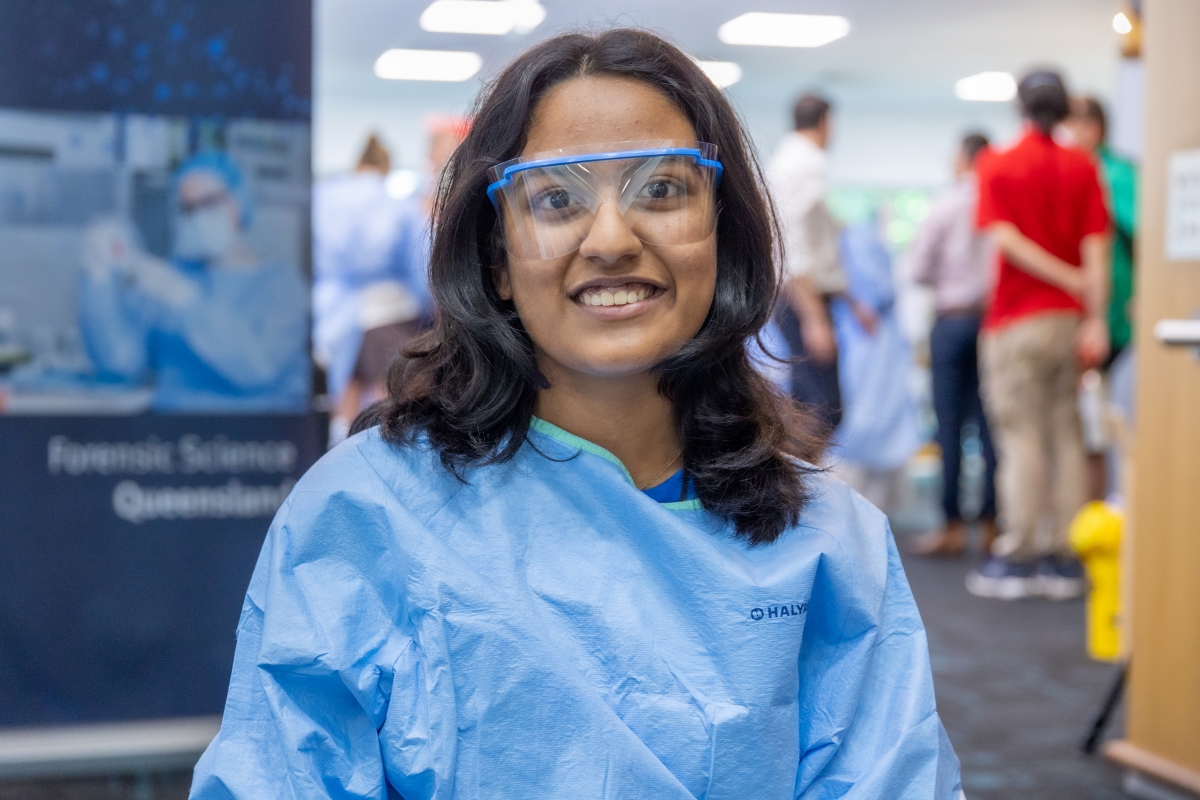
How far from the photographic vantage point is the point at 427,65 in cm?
928

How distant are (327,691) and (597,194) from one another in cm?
48

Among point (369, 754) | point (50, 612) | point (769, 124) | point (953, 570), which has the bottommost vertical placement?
point (953, 570)

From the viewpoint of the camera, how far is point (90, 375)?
2451 millimetres

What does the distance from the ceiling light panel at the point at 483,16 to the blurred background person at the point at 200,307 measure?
5210 millimetres

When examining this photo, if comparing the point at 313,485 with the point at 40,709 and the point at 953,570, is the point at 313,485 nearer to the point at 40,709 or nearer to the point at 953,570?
the point at 40,709

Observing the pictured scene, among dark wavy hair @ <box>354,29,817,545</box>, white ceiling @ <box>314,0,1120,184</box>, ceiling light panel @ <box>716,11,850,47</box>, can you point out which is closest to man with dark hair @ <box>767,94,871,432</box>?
white ceiling @ <box>314,0,1120,184</box>

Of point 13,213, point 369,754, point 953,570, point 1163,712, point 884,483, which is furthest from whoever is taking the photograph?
point 884,483

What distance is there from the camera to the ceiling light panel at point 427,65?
8930 millimetres

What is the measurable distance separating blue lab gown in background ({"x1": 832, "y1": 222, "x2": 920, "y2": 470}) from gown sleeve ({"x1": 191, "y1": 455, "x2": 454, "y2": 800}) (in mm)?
4794

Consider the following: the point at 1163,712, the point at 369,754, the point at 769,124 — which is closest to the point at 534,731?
the point at 369,754

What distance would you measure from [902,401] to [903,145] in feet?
18.0

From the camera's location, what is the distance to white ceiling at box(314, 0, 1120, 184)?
25.7ft

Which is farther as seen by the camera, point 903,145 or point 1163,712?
point 903,145

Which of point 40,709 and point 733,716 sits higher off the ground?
point 733,716
